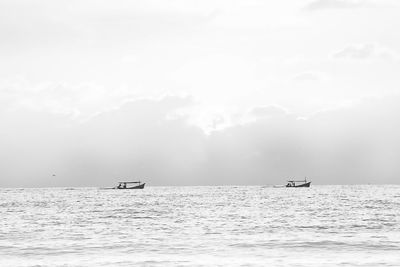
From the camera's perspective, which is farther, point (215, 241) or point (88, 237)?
point (88, 237)

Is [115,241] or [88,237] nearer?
[115,241]

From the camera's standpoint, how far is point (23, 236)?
46.8m

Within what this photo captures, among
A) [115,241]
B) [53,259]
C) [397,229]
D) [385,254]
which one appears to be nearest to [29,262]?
[53,259]

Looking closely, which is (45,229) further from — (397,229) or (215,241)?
(397,229)

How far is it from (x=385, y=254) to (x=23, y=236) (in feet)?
86.8

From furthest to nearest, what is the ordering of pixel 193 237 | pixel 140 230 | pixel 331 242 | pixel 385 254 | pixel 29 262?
pixel 140 230 < pixel 193 237 < pixel 331 242 < pixel 385 254 < pixel 29 262

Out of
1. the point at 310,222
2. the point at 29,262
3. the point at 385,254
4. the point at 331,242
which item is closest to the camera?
the point at 29,262

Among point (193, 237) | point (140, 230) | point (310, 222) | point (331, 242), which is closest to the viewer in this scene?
point (331, 242)

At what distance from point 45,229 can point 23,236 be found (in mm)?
6392

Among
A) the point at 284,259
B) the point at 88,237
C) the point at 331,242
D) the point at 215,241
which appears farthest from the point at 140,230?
the point at 284,259

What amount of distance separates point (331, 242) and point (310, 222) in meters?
19.2

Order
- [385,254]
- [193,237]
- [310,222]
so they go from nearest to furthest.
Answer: [385,254] → [193,237] → [310,222]

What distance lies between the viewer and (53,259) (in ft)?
111

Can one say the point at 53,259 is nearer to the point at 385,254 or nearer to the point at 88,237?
the point at 88,237
